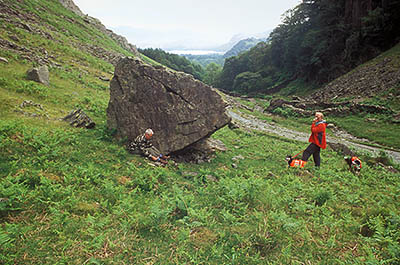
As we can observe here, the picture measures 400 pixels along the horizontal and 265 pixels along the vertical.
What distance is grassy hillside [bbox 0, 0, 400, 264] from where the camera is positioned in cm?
414

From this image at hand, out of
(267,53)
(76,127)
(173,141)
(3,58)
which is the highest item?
(267,53)

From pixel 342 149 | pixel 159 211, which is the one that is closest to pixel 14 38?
pixel 159 211

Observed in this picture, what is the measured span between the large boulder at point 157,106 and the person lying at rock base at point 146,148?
0.80 meters

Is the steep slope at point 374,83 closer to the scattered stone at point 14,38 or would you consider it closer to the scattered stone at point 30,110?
the scattered stone at point 30,110

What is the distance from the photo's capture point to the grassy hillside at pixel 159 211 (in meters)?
4.14

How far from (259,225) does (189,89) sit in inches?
398

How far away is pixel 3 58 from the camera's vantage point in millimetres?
18156

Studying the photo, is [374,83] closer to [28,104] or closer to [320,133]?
[320,133]

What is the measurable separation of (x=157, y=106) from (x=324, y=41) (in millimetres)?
61546

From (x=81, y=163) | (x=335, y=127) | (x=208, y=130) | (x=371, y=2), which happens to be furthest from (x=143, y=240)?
(x=371, y=2)

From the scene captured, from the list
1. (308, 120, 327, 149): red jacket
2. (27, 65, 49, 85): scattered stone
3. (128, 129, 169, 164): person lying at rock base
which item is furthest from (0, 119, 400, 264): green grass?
(27, 65, 49, 85): scattered stone

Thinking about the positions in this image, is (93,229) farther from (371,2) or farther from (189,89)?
(371,2)

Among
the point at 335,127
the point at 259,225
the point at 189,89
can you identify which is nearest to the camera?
the point at 259,225

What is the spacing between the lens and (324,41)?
54.9 metres
